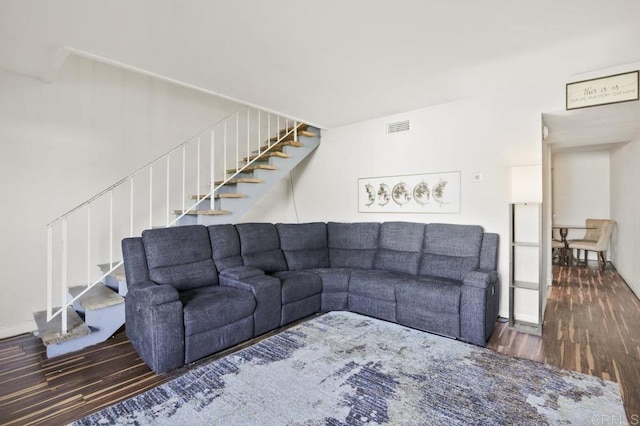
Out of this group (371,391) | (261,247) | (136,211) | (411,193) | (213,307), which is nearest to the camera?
(371,391)

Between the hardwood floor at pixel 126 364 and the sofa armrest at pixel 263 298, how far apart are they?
49cm

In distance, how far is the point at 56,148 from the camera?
3.33m

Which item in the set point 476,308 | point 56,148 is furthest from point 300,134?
point 476,308

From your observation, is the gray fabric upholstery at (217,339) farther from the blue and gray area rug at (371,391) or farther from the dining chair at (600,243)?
the dining chair at (600,243)

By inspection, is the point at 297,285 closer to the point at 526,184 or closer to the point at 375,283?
the point at 375,283

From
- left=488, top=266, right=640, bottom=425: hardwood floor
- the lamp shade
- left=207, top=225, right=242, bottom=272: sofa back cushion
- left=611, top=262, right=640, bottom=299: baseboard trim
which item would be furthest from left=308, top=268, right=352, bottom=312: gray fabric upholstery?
left=611, top=262, right=640, bottom=299: baseboard trim

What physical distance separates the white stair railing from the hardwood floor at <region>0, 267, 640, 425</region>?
14.6 inches

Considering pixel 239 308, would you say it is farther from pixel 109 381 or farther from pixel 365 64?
pixel 365 64

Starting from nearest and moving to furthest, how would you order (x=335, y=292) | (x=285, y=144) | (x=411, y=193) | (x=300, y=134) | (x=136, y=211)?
(x=335, y=292) → (x=136, y=211) → (x=411, y=193) → (x=285, y=144) → (x=300, y=134)

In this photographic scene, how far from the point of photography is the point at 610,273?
556 cm

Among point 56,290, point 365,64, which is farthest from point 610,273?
point 56,290

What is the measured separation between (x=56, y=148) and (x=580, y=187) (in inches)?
354

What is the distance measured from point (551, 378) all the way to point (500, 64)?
97.2 inches

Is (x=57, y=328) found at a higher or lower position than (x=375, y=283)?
lower
